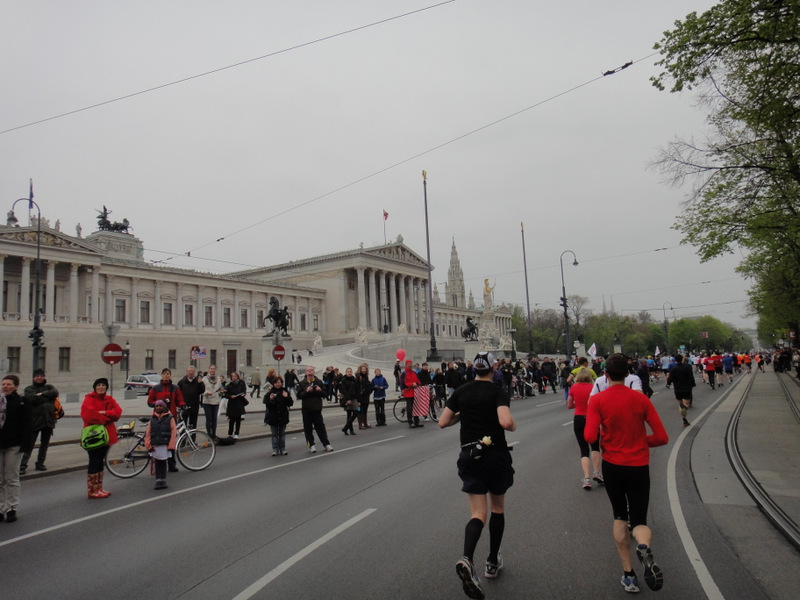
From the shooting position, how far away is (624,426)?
488 centimetres

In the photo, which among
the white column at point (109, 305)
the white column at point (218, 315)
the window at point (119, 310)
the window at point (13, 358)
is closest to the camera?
the window at point (13, 358)

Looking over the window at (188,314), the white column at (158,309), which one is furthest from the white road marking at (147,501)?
the window at (188,314)

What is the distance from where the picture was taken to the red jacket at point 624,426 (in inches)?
190

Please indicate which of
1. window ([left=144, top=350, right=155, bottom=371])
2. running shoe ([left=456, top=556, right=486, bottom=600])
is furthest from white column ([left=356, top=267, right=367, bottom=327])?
running shoe ([left=456, top=556, right=486, bottom=600])

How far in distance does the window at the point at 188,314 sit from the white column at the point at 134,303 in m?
6.55

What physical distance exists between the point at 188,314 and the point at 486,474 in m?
72.8

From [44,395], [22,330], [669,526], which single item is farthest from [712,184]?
[22,330]

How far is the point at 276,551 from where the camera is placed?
232 inches

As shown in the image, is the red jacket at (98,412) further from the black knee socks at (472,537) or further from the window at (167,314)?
the window at (167,314)

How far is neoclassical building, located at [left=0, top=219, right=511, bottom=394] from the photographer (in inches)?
2189

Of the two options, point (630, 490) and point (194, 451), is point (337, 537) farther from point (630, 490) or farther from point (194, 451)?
point (194, 451)

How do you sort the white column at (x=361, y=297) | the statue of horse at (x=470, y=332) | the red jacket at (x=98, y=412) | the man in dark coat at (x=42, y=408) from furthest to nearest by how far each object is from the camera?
1. the white column at (x=361, y=297)
2. the statue of horse at (x=470, y=332)
3. the man in dark coat at (x=42, y=408)
4. the red jacket at (x=98, y=412)

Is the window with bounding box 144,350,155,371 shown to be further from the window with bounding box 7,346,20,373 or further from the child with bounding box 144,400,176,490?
the child with bounding box 144,400,176,490

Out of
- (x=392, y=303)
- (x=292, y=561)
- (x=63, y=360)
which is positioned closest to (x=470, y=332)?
(x=392, y=303)
